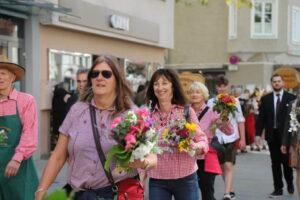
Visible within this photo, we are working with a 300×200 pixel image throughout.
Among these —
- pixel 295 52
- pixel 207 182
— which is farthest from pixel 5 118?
pixel 295 52

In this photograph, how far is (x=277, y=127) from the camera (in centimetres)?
954

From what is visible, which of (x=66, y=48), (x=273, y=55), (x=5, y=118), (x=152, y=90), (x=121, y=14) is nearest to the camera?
(x=5, y=118)

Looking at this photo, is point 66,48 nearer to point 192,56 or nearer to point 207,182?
point 207,182

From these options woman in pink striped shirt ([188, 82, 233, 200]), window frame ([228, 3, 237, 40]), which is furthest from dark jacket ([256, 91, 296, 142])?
window frame ([228, 3, 237, 40])

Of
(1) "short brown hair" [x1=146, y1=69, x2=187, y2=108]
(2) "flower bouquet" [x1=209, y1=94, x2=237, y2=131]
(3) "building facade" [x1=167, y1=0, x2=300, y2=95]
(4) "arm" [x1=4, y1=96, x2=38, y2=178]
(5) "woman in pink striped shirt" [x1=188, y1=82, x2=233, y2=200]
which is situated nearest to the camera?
(4) "arm" [x1=4, y1=96, x2=38, y2=178]

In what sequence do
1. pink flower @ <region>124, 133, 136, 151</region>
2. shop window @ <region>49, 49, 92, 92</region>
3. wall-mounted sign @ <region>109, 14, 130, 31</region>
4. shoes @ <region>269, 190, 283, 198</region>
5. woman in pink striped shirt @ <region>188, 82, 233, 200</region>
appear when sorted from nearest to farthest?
pink flower @ <region>124, 133, 136, 151</region> < woman in pink striped shirt @ <region>188, 82, 233, 200</region> < shoes @ <region>269, 190, 283, 198</region> < shop window @ <region>49, 49, 92, 92</region> < wall-mounted sign @ <region>109, 14, 130, 31</region>

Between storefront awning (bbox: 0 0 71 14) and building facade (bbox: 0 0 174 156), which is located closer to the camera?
storefront awning (bbox: 0 0 71 14)

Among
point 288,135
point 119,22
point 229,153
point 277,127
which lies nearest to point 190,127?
point 229,153

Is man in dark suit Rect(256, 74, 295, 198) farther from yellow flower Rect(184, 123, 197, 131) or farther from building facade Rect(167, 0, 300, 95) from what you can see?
building facade Rect(167, 0, 300, 95)

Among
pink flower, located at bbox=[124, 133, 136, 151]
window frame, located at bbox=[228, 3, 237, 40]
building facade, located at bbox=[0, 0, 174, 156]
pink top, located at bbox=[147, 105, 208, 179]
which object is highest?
window frame, located at bbox=[228, 3, 237, 40]

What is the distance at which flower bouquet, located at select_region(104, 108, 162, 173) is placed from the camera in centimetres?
335

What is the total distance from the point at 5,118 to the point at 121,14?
1215cm

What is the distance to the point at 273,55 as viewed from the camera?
111 ft

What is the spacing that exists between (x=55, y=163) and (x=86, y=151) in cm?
27
